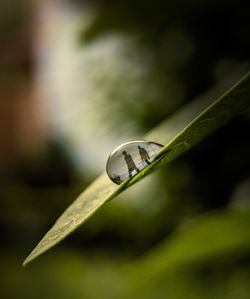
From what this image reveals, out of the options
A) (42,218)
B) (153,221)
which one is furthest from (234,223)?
(42,218)

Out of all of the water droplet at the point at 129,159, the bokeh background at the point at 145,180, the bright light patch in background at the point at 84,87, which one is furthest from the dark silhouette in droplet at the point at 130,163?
the bright light patch in background at the point at 84,87

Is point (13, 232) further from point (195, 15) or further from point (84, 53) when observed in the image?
point (195, 15)

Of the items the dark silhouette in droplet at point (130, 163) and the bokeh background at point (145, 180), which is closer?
the dark silhouette in droplet at point (130, 163)

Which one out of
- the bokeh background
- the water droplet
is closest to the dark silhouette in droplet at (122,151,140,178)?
the water droplet

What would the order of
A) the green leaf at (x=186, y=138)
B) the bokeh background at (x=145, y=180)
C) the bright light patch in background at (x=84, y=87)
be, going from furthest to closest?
the bright light patch in background at (x=84, y=87)
the bokeh background at (x=145, y=180)
the green leaf at (x=186, y=138)

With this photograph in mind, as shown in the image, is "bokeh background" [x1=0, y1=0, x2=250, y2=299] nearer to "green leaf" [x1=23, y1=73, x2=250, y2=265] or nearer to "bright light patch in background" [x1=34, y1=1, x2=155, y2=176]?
"bright light patch in background" [x1=34, y1=1, x2=155, y2=176]

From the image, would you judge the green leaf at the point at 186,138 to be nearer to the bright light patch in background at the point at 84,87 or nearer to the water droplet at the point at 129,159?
the water droplet at the point at 129,159
